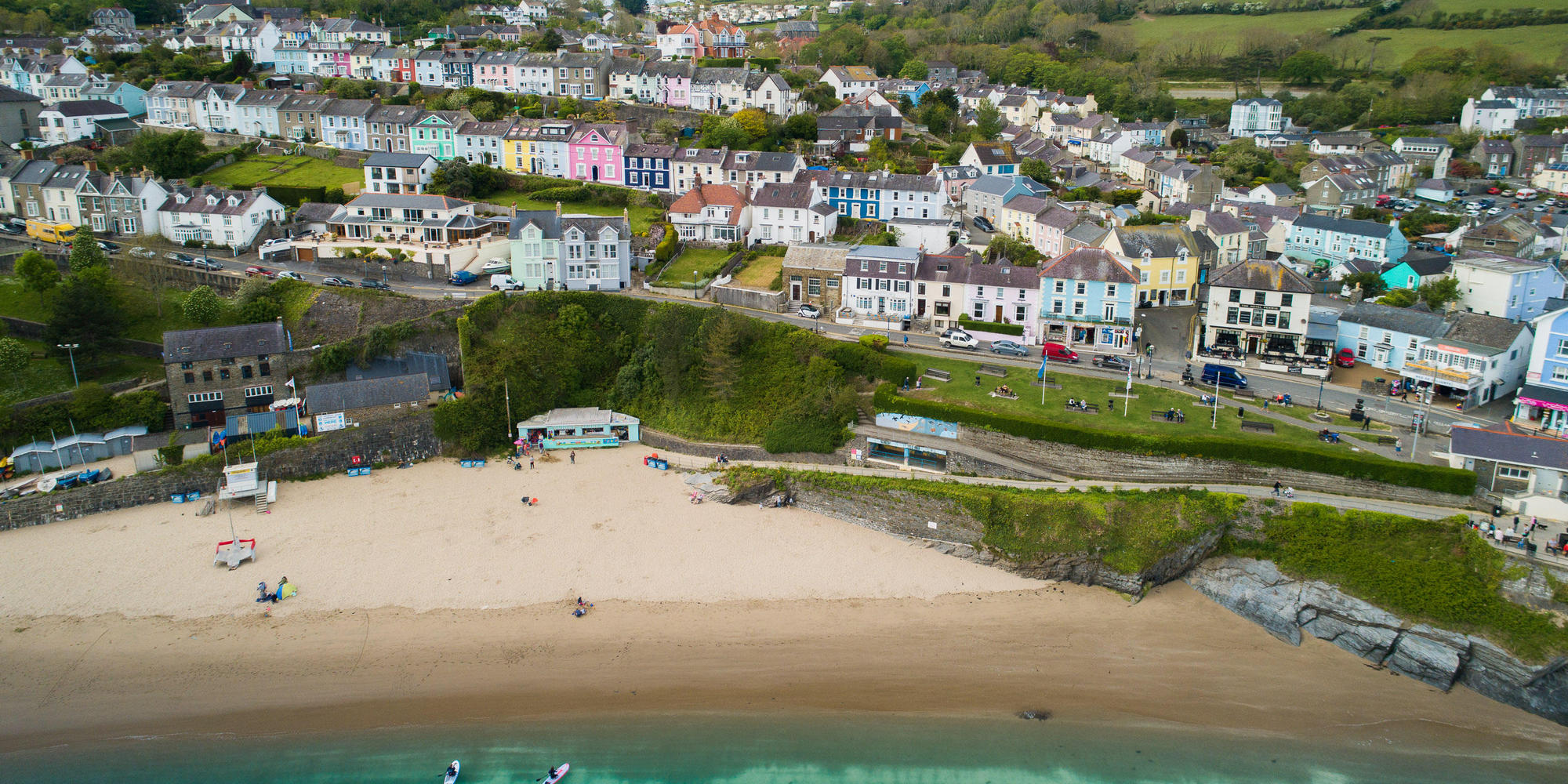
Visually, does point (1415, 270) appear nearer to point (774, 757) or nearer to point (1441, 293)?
point (1441, 293)

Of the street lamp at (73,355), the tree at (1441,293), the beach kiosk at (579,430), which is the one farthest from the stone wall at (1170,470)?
the street lamp at (73,355)

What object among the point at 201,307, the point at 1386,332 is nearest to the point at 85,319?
the point at 201,307

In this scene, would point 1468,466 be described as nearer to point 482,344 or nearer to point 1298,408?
point 1298,408

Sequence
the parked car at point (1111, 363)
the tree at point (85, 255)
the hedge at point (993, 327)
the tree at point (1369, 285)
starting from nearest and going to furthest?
1. the parked car at point (1111, 363)
2. the hedge at point (993, 327)
3. the tree at point (85, 255)
4. the tree at point (1369, 285)

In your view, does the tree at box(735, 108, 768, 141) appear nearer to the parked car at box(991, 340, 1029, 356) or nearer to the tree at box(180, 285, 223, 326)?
the parked car at box(991, 340, 1029, 356)

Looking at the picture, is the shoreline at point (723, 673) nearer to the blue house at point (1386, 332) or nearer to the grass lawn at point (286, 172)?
the blue house at point (1386, 332)

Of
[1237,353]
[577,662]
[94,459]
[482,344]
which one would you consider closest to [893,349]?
[1237,353]
